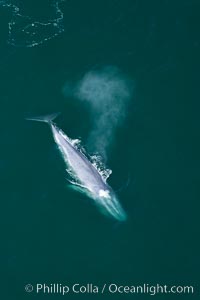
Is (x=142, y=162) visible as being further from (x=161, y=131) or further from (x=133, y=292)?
(x=133, y=292)

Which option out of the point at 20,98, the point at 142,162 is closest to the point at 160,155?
the point at 142,162

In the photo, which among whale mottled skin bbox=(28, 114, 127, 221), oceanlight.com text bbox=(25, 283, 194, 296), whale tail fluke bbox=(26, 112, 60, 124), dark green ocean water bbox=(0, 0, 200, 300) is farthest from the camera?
whale tail fluke bbox=(26, 112, 60, 124)

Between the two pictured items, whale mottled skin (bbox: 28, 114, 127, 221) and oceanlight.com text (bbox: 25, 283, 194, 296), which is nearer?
oceanlight.com text (bbox: 25, 283, 194, 296)

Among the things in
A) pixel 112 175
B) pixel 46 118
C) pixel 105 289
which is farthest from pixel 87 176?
pixel 105 289

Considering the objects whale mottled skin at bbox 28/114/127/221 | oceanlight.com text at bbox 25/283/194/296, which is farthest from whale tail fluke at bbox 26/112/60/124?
oceanlight.com text at bbox 25/283/194/296

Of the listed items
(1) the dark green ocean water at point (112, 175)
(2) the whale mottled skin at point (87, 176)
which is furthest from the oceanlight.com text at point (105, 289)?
(2) the whale mottled skin at point (87, 176)

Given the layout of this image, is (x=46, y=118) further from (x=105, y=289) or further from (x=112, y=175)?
(x=105, y=289)

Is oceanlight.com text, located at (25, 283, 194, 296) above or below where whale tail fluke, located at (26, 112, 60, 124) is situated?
below

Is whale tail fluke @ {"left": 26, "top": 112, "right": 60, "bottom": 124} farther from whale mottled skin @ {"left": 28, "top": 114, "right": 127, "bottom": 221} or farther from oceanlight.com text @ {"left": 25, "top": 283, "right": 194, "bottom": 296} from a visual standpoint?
oceanlight.com text @ {"left": 25, "top": 283, "right": 194, "bottom": 296}
